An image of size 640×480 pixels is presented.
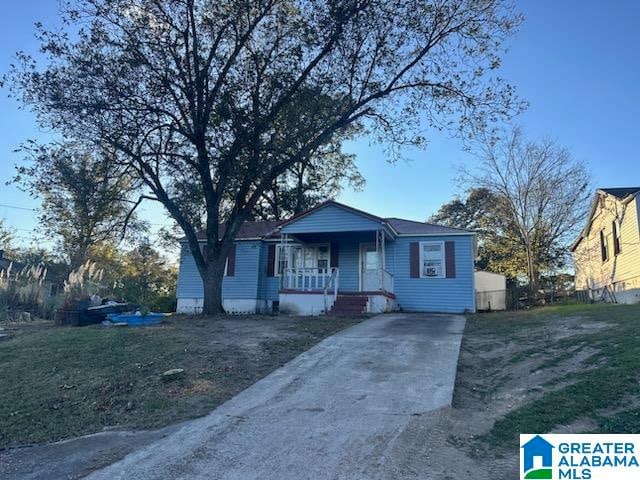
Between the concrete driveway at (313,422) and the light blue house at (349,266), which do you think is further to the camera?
the light blue house at (349,266)

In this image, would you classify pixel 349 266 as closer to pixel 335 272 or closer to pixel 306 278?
pixel 335 272

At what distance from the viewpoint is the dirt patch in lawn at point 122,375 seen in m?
5.76

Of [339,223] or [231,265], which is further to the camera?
[231,265]

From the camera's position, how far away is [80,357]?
29.2 ft

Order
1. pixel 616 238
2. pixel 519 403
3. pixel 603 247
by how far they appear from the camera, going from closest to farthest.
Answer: pixel 519 403
pixel 616 238
pixel 603 247

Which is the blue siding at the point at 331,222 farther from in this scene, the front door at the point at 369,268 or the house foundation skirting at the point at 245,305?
the house foundation skirting at the point at 245,305

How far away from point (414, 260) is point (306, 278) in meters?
4.40

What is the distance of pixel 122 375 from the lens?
7566 mm

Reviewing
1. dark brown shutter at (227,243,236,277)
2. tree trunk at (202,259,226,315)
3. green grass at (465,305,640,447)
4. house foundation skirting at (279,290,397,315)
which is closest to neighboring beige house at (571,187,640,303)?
house foundation skirting at (279,290,397,315)

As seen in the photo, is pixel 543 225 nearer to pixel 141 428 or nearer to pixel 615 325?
pixel 615 325

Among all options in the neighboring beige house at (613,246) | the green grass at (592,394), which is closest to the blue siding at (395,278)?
the neighboring beige house at (613,246)

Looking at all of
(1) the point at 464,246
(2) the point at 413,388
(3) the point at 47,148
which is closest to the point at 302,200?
(1) the point at 464,246

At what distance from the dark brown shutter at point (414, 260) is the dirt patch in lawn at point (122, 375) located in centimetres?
715

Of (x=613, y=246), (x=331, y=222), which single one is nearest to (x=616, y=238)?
(x=613, y=246)
